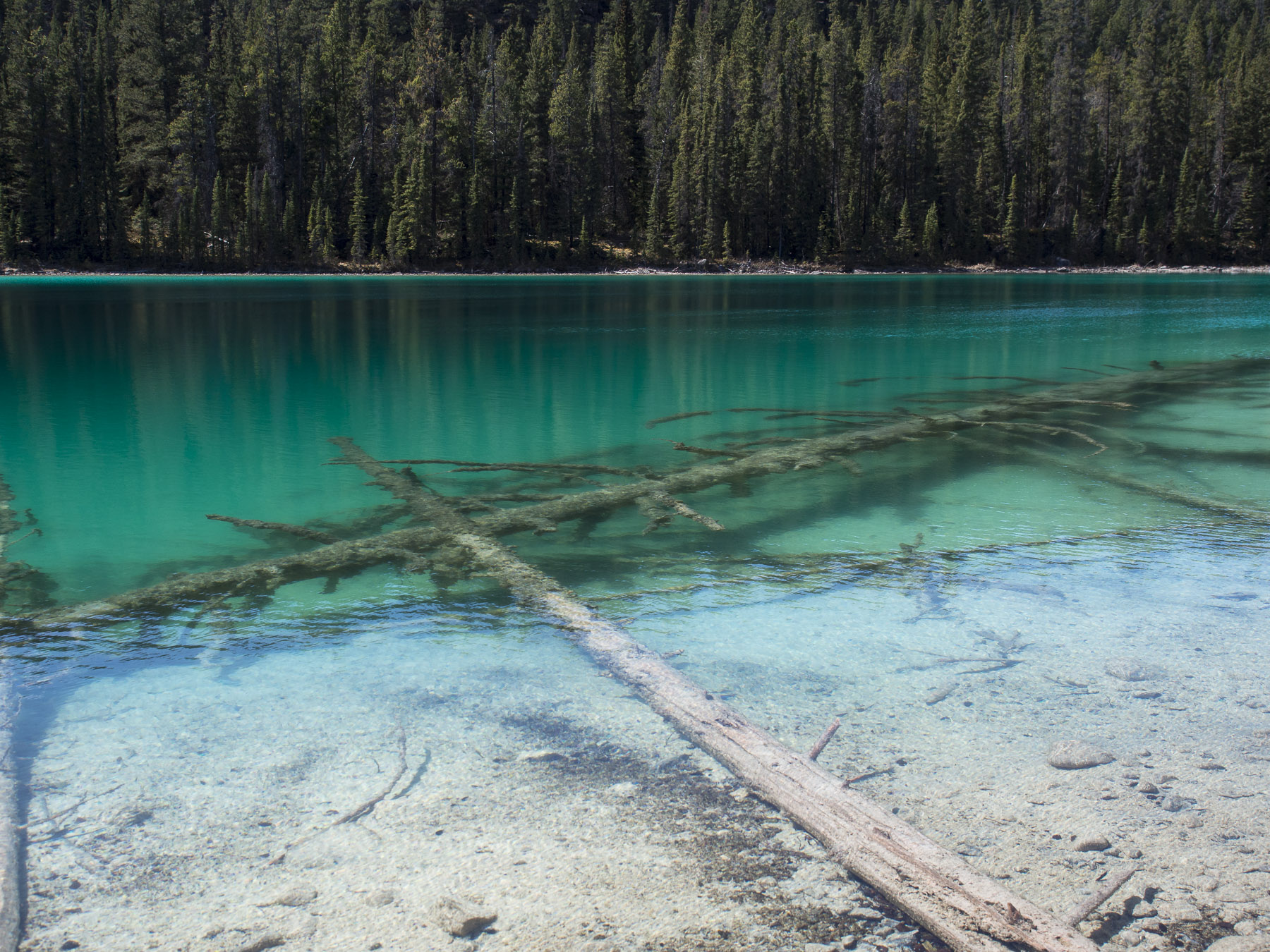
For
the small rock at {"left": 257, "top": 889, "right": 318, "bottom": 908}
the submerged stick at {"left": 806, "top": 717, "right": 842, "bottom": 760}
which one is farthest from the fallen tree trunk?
the small rock at {"left": 257, "top": 889, "right": 318, "bottom": 908}

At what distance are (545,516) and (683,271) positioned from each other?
228ft

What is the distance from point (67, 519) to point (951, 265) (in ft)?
263

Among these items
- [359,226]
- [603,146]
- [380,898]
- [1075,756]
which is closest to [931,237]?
[603,146]

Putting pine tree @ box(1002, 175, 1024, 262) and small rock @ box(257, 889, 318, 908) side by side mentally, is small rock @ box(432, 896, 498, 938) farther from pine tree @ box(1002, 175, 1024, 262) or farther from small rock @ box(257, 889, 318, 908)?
pine tree @ box(1002, 175, 1024, 262)

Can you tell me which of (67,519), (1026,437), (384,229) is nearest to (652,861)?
(67,519)

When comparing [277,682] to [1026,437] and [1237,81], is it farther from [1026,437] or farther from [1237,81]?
[1237,81]

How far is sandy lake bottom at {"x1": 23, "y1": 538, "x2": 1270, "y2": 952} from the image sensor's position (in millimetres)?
3020

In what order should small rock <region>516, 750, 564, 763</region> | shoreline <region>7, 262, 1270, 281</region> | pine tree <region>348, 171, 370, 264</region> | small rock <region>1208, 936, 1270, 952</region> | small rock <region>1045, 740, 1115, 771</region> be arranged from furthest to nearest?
pine tree <region>348, 171, 370, 264</region>
shoreline <region>7, 262, 1270, 281</region>
small rock <region>516, 750, 564, 763</region>
small rock <region>1045, 740, 1115, 771</region>
small rock <region>1208, 936, 1270, 952</region>

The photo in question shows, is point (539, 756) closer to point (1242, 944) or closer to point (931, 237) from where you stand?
point (1242, 944)

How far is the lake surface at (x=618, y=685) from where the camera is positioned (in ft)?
10.4

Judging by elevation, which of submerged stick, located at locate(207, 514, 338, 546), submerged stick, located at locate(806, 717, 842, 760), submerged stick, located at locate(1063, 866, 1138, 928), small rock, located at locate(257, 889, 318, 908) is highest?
submerged stick, located at locate(207, 514, 338, 546)

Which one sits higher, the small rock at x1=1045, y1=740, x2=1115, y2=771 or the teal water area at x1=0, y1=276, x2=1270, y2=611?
the teal water area at x1=0, y1=276, x2=1270, y2=611

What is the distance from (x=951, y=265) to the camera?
80.4m

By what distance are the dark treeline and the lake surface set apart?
65.2 meters
